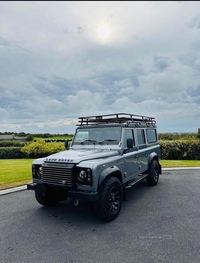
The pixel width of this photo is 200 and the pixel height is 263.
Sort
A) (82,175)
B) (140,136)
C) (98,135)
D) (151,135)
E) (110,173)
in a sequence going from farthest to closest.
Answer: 1. (151,135)
2. (140,136)
3. (98,135)
4. (110,173)
5. (82,175)

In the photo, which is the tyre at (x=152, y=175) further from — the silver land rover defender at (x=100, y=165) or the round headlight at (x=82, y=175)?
the round headlight at (x=82, y=175)

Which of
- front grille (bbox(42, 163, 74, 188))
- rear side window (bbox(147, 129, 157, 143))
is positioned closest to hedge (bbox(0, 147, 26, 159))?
rear side window (bbox(147, 129, 157, 143))

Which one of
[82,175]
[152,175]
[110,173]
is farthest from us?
[152,175]

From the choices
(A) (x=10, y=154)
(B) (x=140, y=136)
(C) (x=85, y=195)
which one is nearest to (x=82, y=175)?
(C) (x=85, y=195)

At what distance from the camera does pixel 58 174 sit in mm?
3996

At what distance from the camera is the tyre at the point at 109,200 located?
3.81 m

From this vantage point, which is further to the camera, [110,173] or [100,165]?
[110,173]

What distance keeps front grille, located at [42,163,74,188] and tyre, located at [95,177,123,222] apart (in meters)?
0.68

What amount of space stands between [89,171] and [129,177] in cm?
184

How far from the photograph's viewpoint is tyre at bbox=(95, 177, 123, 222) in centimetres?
381

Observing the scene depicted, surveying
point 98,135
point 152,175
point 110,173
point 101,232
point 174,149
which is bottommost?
point 101,232

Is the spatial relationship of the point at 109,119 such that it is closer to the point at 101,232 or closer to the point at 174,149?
the point at 101,232

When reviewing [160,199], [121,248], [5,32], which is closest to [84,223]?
[121,248]

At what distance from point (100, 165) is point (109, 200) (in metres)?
0.82
